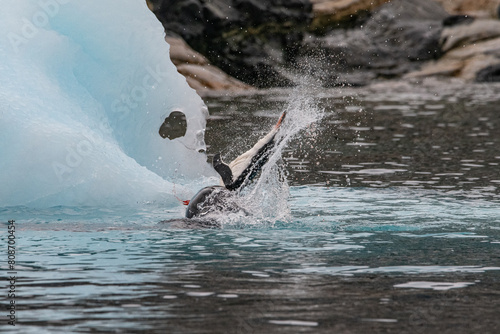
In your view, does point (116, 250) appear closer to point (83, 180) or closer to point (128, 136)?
point (83, 180)

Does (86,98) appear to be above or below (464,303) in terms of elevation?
above

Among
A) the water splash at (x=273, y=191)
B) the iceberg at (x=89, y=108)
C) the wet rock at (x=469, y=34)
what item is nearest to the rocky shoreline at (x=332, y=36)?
the wet rock at (x=469, y=34)

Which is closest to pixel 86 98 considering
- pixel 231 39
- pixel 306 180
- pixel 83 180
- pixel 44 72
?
pixel 44 72

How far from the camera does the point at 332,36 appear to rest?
2133 inches

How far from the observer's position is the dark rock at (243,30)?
53.2 meters

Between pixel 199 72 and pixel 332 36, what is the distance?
10.1 metres

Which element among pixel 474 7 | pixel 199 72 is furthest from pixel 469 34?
pixel 199 72

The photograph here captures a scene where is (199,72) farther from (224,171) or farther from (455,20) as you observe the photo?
(224,171)

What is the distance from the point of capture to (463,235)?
12.2 meters

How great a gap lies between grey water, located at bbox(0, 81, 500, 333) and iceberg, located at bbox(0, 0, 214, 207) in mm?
484

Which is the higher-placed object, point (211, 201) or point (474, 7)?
point (474, 7)

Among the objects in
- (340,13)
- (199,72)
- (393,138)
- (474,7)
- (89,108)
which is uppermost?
(474,7)

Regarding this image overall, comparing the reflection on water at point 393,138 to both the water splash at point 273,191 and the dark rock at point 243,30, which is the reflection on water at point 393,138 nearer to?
the water splash at point 273,191

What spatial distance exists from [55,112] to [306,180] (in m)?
5.63
